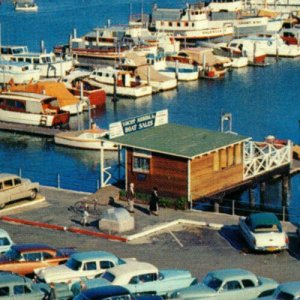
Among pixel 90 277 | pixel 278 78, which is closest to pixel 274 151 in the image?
pixel 90 277

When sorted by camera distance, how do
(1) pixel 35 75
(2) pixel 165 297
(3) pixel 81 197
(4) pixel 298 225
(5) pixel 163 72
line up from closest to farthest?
1. (2) pixel 165 297
2. (4) pixel 298 225
3. (3) pixel 81 197
4. (1) pixel 35 75
5. (5) pixel 163 72

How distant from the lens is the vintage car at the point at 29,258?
33.4 m

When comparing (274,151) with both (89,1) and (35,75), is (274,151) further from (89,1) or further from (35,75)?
(89,1)

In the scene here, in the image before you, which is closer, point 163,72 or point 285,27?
point 163,72

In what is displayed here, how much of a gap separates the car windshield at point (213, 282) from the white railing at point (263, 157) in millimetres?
16404

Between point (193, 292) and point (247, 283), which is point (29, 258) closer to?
point (193, 292)

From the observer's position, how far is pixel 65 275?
32188mm

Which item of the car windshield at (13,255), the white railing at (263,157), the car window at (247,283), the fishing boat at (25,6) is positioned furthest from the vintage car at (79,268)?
the fishing boat at (25,6)

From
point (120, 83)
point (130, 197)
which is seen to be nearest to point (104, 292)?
point (130, 197)

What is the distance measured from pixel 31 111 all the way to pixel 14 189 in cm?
3135

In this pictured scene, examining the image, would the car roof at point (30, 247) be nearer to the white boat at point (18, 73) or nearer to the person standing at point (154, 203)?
the person standing at point (154, 203)

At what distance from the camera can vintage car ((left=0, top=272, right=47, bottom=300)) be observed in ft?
98.0

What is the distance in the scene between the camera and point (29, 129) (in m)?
71.8

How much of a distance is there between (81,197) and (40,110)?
98.3ft
